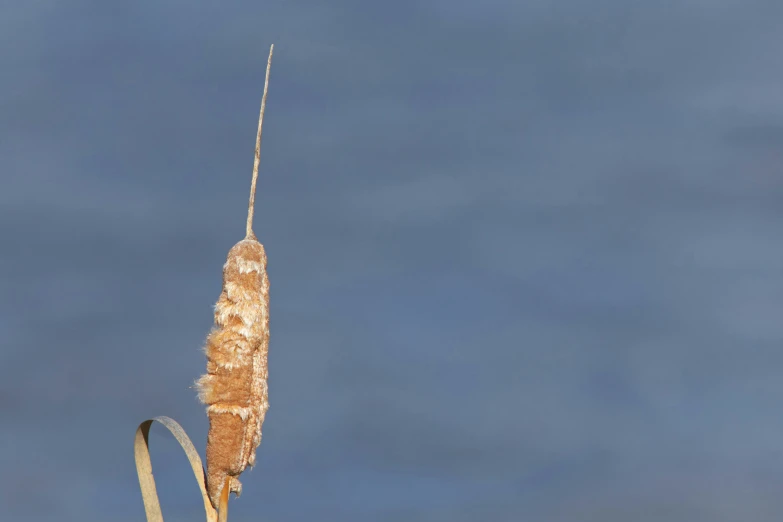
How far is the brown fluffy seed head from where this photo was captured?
10805 mm

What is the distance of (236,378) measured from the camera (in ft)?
35.4

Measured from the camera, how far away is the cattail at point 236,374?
10.8 metres

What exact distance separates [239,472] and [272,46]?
3.72 meters

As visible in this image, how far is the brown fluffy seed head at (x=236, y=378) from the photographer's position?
35.4ft

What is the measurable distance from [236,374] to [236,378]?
0.04 m

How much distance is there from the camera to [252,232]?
37.6 feet

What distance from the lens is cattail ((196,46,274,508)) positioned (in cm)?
1081

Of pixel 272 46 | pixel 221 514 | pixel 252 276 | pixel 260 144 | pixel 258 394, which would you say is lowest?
pixel 221 514

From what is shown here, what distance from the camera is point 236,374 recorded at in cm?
1082

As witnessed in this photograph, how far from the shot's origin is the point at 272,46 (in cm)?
1158

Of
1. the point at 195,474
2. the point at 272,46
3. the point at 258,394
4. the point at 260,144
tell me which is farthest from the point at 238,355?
the point at 272,46

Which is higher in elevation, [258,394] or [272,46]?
[272,46]

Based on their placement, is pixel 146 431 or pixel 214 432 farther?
pixel 146 431

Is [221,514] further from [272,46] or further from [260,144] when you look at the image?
[272,46]
